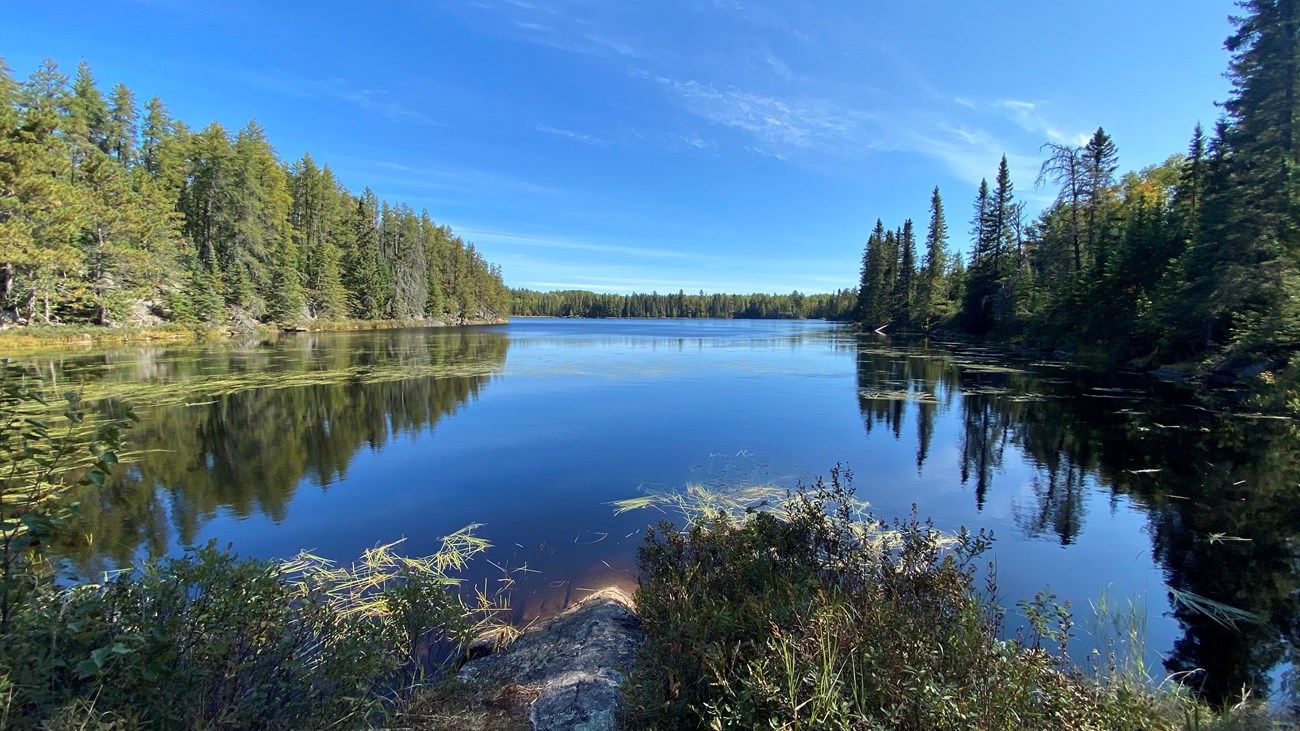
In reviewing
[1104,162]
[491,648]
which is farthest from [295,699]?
[1104,162]

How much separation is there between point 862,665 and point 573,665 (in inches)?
84.8

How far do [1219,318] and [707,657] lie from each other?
27.9 meters

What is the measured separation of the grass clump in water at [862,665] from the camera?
2666mm

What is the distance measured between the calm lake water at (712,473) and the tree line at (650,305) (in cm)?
14502

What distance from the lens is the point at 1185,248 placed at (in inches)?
883

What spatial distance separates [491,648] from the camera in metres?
4.80

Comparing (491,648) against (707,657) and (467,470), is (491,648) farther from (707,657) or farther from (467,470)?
(467,470)

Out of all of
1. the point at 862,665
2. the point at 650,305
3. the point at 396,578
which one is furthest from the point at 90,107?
the point at 650,305

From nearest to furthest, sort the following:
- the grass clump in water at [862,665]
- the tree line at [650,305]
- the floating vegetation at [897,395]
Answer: the grass clump in water at [862,665] < the floating vegetation at [897,395] < the tree line at [650,305]

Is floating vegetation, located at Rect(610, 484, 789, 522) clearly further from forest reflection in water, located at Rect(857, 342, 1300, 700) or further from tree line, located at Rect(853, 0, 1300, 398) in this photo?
tree line, located at Rect(853, 0, 1300, 398)

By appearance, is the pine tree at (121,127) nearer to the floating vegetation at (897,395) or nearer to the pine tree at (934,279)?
the floating vegetation at (897,395)

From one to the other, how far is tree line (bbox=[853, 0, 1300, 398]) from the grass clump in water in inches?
785

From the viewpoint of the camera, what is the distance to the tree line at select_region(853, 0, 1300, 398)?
1722cm

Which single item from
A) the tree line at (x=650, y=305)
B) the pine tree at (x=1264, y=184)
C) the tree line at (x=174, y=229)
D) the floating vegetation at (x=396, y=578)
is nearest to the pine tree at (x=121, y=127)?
the tree line at (x=174, y=229)
